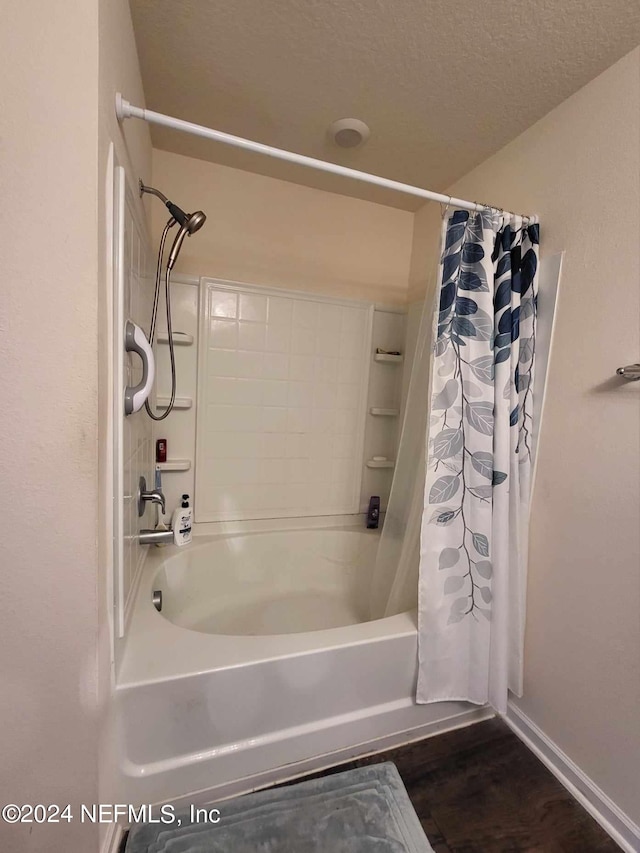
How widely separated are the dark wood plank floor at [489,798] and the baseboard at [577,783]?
0.02 m

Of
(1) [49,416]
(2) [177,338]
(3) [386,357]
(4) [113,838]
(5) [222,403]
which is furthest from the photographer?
(3) [386,357]

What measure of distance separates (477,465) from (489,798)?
3.27 feet

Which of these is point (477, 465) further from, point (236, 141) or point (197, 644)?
point (236, 141)

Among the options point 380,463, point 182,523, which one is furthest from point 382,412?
point 182,523

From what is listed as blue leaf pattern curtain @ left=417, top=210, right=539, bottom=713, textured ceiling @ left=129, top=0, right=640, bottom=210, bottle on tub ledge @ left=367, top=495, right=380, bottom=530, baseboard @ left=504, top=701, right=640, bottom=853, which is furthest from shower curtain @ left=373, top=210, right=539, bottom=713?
bottle on tub ledge @ left=367, top=495, right=380, bottom=530

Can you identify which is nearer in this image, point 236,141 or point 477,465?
point 236,141

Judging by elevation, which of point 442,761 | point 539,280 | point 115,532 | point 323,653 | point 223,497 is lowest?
point 442,761

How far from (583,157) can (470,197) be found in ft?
1.79

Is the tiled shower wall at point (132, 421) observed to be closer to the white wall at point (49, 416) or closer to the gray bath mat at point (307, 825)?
the white wall at point (49, 416)

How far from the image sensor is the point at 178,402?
1644 millimetres

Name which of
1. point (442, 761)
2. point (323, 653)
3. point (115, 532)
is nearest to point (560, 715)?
point (442, 761)

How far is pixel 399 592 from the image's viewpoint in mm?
1364

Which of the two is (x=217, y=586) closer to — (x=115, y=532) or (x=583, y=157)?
(x=115, y=532)

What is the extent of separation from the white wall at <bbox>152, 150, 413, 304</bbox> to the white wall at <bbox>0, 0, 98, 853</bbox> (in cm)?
101
